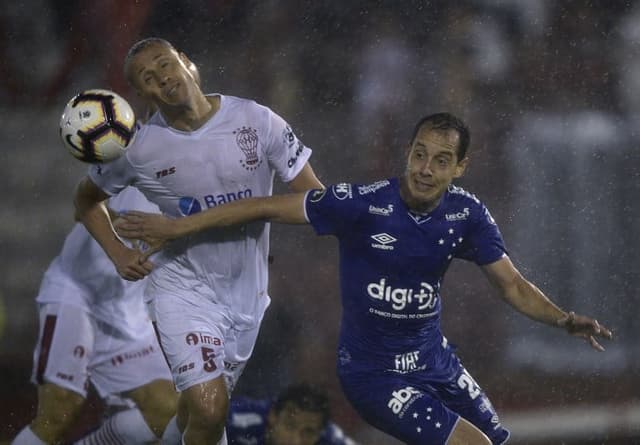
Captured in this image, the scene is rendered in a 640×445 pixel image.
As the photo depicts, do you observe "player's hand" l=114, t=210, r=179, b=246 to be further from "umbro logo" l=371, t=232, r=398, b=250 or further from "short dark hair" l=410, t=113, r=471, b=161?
"short dark hair" l=410, t=113, r=471, b=161

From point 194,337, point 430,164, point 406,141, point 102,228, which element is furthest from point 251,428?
point 406,141

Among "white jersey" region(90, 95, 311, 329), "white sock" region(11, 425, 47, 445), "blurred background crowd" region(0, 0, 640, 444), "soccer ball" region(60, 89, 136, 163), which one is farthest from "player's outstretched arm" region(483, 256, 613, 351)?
"blurred background crowd" region(0, 0, 640, 444)

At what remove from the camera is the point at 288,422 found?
480 centimetres

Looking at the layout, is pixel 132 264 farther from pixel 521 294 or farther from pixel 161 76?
pixel 521 294

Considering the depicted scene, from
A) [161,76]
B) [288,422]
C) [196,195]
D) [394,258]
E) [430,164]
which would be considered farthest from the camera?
[288,422]

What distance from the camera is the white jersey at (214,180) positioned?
12.3 feet

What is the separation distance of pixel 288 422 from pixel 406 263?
1.50 metres

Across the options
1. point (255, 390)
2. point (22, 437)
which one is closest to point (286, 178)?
point (22, 437)

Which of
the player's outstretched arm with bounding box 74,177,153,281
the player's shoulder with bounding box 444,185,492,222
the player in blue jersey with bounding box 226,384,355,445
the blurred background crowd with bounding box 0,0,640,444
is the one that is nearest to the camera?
the player's shoulder with bounding box 444,185,492,222

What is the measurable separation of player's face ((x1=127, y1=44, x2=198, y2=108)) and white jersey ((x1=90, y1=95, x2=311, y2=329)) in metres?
0.13

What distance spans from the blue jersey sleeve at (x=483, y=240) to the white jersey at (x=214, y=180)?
0.69 meters

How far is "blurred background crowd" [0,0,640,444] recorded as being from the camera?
6289 millimetres

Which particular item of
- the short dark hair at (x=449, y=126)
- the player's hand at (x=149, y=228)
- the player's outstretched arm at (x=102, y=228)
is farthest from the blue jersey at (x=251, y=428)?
the short dark hair at (x=449, y=126)

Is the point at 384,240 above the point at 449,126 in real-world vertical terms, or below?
below
